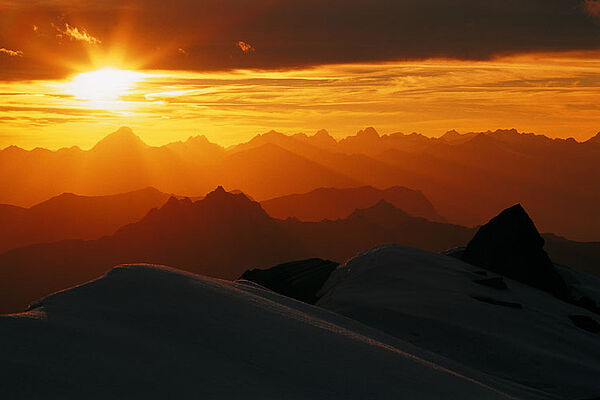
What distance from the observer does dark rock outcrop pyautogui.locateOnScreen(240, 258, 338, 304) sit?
33812 mm

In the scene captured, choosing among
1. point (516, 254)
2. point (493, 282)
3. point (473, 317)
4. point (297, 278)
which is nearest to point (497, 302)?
point (473, 317)

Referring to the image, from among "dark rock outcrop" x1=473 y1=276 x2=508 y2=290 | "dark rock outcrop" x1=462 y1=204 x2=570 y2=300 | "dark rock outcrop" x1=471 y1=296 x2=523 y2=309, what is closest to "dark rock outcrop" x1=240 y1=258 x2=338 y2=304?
"dark rock outcrop" x1=471 y1=296 x2=523 y2=309

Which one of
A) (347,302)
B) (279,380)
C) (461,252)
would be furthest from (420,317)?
(461,252)

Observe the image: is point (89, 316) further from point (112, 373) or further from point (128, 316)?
point (112, 373)

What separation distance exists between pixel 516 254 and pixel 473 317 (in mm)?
18398

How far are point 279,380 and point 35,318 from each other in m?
5.31

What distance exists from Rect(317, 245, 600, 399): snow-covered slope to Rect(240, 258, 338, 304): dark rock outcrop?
0.98 meters

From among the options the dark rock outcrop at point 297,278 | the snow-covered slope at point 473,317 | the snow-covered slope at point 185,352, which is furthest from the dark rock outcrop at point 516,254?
the snow-covered slope at point 185,352

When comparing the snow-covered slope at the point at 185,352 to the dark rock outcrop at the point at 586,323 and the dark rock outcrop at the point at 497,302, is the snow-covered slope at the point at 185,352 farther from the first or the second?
the dark rock outcrop at the point at 586,323

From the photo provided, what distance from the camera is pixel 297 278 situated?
36.3 m

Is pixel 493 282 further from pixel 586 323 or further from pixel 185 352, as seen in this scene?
pixel 185 352

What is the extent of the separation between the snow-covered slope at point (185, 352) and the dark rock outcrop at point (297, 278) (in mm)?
→ 17497

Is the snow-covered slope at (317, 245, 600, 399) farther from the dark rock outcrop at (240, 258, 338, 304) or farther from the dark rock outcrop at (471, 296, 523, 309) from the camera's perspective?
the dark rock outcrop at (240, 258, 338, 304)

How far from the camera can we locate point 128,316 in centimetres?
1262
